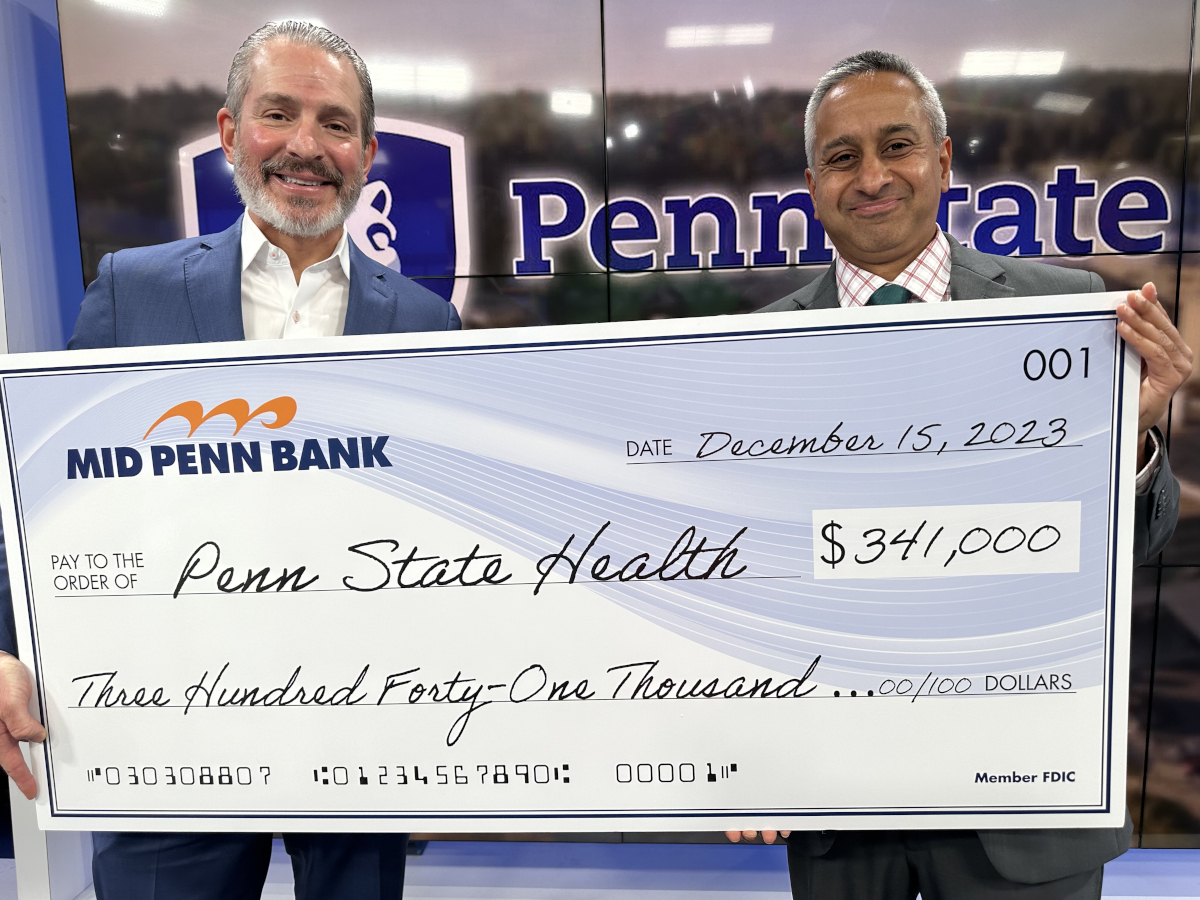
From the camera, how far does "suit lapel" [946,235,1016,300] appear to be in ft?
4.23

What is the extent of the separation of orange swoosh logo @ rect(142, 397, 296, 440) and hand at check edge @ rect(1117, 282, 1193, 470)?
4.20ft

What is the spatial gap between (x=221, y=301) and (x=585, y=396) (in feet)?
2.44

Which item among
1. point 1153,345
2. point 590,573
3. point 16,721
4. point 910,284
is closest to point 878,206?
point 910,284

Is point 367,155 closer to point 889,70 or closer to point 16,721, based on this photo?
point 889,70

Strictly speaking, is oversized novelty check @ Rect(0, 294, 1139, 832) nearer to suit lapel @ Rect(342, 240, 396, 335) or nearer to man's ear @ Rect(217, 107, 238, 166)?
suit lapel @ Rect(342, 240, 396, 335)

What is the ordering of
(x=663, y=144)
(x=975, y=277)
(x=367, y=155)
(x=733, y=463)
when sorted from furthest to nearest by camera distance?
(x=663, y=144)
(x=367, y=155)
(x=975, y=277)
(x=733, y=463)

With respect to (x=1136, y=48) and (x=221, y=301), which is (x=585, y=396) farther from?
(x=1136, y=48)

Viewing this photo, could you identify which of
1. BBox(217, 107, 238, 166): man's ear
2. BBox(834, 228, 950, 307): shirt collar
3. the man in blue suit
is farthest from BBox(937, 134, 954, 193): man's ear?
BBox(217, 107, 238, 166): man's ear

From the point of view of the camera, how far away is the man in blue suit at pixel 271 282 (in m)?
1.35

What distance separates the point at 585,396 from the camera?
1173 mm

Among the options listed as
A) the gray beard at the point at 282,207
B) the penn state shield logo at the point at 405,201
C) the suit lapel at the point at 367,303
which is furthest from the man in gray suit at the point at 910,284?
the penn state shield logo at the point at 405,201

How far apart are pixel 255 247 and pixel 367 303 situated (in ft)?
0.80

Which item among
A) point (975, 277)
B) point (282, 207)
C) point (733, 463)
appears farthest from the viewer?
point (282, 207)

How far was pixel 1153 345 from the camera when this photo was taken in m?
1.06
